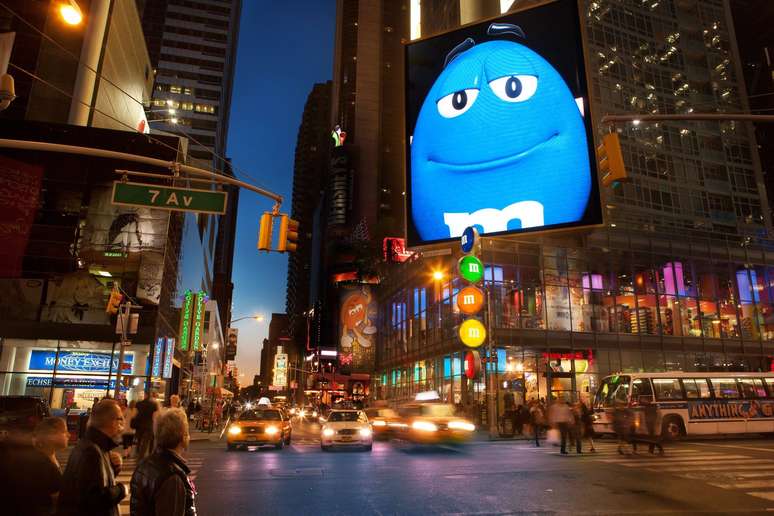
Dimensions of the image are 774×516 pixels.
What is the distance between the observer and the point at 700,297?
43.3 metres

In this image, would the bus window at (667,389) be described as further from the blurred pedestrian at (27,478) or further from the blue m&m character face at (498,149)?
the blurred pedestrian at (27,478)

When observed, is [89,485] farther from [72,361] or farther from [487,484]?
[72,361]

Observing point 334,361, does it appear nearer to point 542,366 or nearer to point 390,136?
point 390,136

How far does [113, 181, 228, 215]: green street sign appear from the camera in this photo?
13.4 meters

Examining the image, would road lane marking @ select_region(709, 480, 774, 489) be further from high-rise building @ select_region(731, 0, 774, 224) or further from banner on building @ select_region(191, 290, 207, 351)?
high-rise building @ select_region(731, 0, 774, 224)

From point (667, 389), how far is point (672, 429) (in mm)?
1802

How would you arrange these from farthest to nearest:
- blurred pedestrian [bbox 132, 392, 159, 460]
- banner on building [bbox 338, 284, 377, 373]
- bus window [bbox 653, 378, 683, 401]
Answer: banner on building [bbox 338, 284, 377, 373] < bus window [bbox 653, 378, 683, 401] < blurred pedestrian [bbox 132, 392, 159, 460]

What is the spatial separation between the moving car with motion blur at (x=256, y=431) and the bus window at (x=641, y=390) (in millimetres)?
16443

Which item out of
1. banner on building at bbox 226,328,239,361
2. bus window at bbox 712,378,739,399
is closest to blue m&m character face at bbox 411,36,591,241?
bus window at bbox 712,378,739,399

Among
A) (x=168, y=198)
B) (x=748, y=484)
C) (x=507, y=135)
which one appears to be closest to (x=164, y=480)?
(x=168, y=198)

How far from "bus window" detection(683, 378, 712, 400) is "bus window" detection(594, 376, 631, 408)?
8.54ft

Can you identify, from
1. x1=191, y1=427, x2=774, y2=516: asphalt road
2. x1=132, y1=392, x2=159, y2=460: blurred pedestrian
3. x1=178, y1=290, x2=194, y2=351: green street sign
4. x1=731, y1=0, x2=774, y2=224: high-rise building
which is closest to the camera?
x1=191, y1=427, x2=774, y2=516: asphalt road

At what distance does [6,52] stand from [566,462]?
17905 mm

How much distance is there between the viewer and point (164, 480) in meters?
3.90
